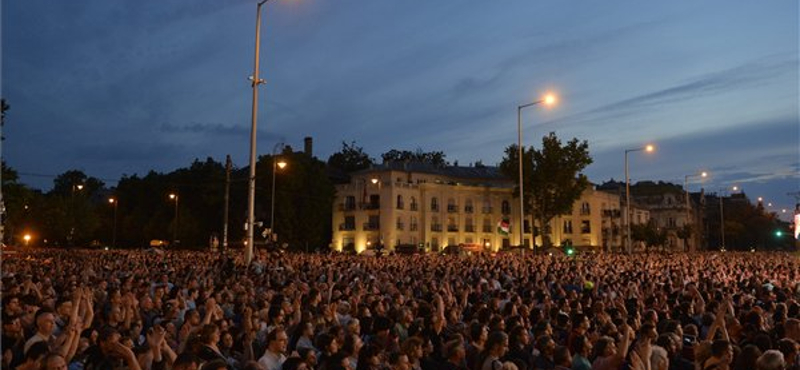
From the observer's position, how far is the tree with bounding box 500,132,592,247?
72.3m

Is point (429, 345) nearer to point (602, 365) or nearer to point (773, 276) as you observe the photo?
point (602, 365)

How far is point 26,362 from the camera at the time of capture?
20.4ft

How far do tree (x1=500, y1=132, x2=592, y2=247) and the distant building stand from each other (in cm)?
373

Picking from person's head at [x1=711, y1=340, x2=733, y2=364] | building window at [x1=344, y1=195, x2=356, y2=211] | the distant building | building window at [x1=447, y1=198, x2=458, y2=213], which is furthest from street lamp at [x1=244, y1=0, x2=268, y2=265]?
building window at [x1=447, y1=198, x2=458, y2=213]

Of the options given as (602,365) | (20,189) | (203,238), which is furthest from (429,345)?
(203,238)

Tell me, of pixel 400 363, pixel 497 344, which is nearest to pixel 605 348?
pixel 497 344

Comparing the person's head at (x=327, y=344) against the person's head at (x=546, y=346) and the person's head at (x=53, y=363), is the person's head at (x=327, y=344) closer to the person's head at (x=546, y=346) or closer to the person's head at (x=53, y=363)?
the person's head at (x=546, y=346)

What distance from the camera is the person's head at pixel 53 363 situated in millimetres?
5484

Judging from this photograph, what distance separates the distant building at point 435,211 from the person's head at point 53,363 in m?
57.0

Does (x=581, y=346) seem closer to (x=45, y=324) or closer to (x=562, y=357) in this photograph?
(x=562, y=357)

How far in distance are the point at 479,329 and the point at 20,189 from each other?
3570 cm

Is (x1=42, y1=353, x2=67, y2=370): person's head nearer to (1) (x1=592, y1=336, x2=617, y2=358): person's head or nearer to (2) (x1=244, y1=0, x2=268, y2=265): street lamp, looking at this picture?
(1) (x1=592, y1=336, x2=617, y2=358): person's head

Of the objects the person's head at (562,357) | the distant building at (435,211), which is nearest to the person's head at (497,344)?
the person's head at (562,357)

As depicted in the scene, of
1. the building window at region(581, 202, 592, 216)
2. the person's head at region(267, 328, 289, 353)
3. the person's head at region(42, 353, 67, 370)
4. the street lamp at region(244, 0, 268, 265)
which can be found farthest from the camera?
the building window at region(581, 202, 592, 216)
